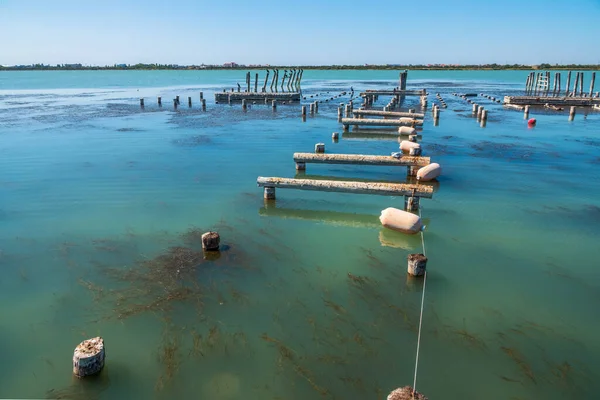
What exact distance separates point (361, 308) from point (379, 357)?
1.33 meters

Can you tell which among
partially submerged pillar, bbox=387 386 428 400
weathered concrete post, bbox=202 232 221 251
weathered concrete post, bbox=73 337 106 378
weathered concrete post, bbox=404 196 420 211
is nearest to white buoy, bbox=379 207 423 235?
weathered concrete post, bbox=404 196 420 211

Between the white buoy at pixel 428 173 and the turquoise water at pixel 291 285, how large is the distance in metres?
0.52

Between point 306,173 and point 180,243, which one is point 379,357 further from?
point 306,173

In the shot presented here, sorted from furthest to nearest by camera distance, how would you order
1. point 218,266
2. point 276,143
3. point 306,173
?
1. point 276,143
2. point 306,173
3. point 218,266

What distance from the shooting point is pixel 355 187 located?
12.7 metres

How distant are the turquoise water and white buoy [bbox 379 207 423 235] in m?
0.41

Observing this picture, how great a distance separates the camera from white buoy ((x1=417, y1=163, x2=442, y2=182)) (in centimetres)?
1558

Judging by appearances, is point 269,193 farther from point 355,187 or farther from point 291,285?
point 291,285

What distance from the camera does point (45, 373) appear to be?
6316 millimetres

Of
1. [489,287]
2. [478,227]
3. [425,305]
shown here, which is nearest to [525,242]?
[478,227]

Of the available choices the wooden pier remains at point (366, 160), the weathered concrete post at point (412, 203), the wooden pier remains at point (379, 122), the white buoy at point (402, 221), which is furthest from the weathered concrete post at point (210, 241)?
the wooden pier remains at point (379, 122)

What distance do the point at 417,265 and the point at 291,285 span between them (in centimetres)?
268

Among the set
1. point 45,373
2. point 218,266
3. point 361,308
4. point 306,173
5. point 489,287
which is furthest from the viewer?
point 306,173

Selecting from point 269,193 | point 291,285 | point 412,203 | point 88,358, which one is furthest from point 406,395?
point 269,193
